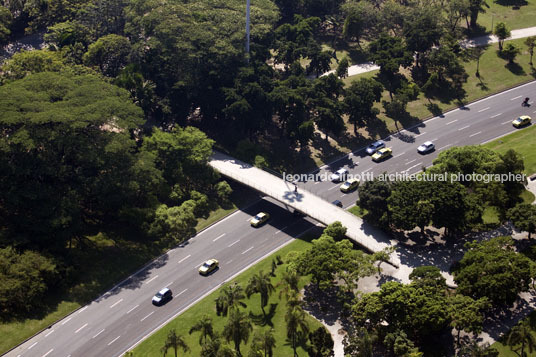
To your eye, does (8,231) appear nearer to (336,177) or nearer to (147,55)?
(147,55)

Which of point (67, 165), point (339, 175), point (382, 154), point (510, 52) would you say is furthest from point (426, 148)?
point (67, 165)

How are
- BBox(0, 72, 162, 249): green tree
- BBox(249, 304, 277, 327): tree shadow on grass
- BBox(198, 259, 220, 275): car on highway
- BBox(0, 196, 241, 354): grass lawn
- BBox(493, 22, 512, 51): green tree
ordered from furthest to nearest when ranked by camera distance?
BBox(493, 22, 512, 51): green tree < BBox(198, 259, 220, 275): car on highway < BBox(0, 72, 162, 249): green tree < BBox(249, 304, 277, 327): tree shadow on grass < BBox(0, 196, 241, 354): grass lawn

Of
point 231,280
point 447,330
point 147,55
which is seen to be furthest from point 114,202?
point 447,330

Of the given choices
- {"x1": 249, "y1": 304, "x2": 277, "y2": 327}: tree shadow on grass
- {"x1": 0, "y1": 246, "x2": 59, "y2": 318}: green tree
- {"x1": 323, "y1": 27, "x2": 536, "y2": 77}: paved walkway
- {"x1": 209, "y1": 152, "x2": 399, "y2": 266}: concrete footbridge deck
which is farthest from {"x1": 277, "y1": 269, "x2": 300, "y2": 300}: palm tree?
{"x1": 323, "y1": 27, "x2": 536, "y2": 77}: paved walkway

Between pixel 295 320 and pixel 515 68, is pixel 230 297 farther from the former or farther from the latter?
pixel 515 68

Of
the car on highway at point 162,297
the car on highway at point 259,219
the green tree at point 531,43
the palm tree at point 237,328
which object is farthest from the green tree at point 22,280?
the green tree at point 531,43

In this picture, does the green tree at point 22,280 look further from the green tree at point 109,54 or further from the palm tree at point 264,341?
the green tree at point 109,54

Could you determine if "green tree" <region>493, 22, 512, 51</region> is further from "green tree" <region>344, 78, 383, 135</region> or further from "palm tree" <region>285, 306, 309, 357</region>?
"palm tree" <region>285, 306, 309, 357</region>
